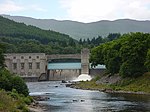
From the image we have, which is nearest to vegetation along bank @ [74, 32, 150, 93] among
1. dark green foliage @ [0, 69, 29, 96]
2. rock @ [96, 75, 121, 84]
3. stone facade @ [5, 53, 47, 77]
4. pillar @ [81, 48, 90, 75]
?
rock @ [96, 75, 121, 84]

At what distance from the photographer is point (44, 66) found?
15788cm

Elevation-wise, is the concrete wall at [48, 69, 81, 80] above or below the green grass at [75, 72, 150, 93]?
below

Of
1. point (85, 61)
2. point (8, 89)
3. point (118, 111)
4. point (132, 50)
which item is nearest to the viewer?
point (118, 111)

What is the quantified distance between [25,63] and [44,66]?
749cm

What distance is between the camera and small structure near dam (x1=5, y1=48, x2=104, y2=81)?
6058 inches

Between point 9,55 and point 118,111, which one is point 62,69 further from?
point 118,111

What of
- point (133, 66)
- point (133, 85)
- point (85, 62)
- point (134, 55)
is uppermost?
point (134, 55)

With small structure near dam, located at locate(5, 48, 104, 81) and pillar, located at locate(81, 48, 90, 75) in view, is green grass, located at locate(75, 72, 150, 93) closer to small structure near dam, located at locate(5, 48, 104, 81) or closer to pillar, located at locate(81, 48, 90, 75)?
pillar, located at locate(81, 48, 90, 75)

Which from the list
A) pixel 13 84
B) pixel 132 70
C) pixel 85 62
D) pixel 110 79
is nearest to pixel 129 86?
pixel 132 70

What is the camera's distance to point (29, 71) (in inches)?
6289

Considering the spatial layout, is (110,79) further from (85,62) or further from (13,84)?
(85,62)

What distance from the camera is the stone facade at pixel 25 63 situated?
15912cm

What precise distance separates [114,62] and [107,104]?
40355 millimetres

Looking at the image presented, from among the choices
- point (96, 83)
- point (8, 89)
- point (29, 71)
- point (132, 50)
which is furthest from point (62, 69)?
point (8, 89)
